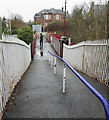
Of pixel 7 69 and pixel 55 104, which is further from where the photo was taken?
pixel 7 69

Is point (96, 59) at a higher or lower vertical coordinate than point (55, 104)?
higher

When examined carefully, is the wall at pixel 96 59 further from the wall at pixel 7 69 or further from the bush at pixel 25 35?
the bush at pixel 25 35

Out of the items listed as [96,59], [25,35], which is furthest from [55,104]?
[25,35]

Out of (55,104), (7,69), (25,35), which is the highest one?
(25,35)

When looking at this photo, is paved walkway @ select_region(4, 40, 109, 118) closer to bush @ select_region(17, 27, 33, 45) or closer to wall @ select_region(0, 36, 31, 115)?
wall @ select_region(0, 36, 31, 115)

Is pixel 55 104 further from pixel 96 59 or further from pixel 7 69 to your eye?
pixel 96 59

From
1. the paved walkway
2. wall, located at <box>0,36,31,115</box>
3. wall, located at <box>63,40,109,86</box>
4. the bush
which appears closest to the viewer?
the paved walkway

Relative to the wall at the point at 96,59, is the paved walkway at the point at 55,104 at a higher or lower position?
lower

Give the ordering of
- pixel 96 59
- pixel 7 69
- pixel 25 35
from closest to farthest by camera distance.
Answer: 1. pixel 7 69
2. pixel 96 59
3. pixel 25 35

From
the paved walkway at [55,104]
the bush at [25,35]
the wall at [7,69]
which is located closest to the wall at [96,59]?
the paved walkway at [55,104]

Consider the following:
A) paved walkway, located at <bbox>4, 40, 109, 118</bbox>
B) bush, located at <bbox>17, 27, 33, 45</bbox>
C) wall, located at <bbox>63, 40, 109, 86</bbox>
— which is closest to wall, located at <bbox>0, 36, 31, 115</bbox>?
paved walkway, located at <bbox>4, 40, 109, 118</bbox>

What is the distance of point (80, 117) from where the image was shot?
2596 millimetres

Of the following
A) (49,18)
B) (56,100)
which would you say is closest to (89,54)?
(56,100)

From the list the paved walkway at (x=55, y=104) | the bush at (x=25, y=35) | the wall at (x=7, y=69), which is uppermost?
the bush at (x=25, y=35)
